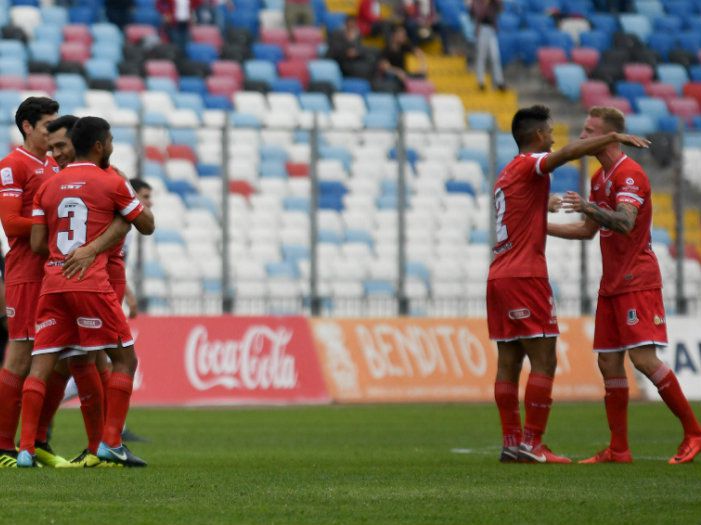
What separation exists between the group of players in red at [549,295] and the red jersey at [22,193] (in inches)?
118

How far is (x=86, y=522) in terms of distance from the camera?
688cm

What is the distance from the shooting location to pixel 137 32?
28156 mm

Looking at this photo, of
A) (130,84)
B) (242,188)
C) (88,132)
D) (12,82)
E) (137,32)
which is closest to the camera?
(88,132)

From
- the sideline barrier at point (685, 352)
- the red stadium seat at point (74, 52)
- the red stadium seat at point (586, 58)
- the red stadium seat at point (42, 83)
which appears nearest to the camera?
the sideline barrier at point (685, 352)

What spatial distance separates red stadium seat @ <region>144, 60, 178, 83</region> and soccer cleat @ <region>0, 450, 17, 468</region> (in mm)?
17564

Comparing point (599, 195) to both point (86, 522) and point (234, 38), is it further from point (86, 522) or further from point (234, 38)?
point (234, 38)

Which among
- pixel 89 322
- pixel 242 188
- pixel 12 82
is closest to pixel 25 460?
pixel 89 322

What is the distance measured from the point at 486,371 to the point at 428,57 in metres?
11.3

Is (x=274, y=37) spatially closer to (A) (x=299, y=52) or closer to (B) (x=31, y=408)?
(A) (x=299, y=52)

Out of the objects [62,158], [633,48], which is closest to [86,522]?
[62,158]

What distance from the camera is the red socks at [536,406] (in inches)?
412

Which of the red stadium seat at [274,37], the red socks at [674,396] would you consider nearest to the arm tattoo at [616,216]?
the red socks at [674,396]

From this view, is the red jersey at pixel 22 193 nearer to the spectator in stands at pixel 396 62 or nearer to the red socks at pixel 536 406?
the red socks at pixel 536 406

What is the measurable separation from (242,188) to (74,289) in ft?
39.0
